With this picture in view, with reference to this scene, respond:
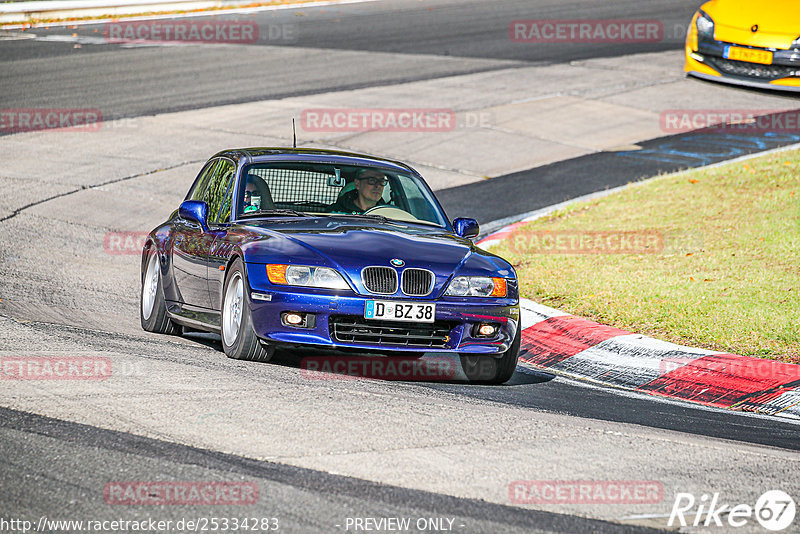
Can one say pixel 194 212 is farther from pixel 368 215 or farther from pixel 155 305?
pixel 368 215

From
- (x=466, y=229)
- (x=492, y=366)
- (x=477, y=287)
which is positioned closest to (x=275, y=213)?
(x=466, y=229)

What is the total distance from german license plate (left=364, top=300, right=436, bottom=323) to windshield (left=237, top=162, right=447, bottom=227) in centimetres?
146

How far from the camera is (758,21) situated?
15.4m

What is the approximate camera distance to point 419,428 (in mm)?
5895

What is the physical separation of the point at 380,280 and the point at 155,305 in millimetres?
2604

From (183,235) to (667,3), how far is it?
26.8m

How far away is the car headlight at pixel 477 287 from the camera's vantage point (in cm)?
746

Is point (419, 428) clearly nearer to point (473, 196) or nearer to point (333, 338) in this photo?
point (333, 338)

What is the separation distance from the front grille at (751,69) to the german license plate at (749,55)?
0.18 feet

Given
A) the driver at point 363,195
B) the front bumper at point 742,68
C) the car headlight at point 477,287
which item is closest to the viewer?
the car headlight at point 477,287

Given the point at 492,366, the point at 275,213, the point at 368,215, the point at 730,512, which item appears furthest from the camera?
the point at 368,215

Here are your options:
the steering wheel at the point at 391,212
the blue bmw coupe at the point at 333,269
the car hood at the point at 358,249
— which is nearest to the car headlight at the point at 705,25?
the blue bmw coupe at the point at 333,269

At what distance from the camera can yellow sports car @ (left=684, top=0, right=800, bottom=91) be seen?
15.0 meters

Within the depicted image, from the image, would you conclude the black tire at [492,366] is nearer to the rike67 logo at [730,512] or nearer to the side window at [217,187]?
the side window at [217,187]
